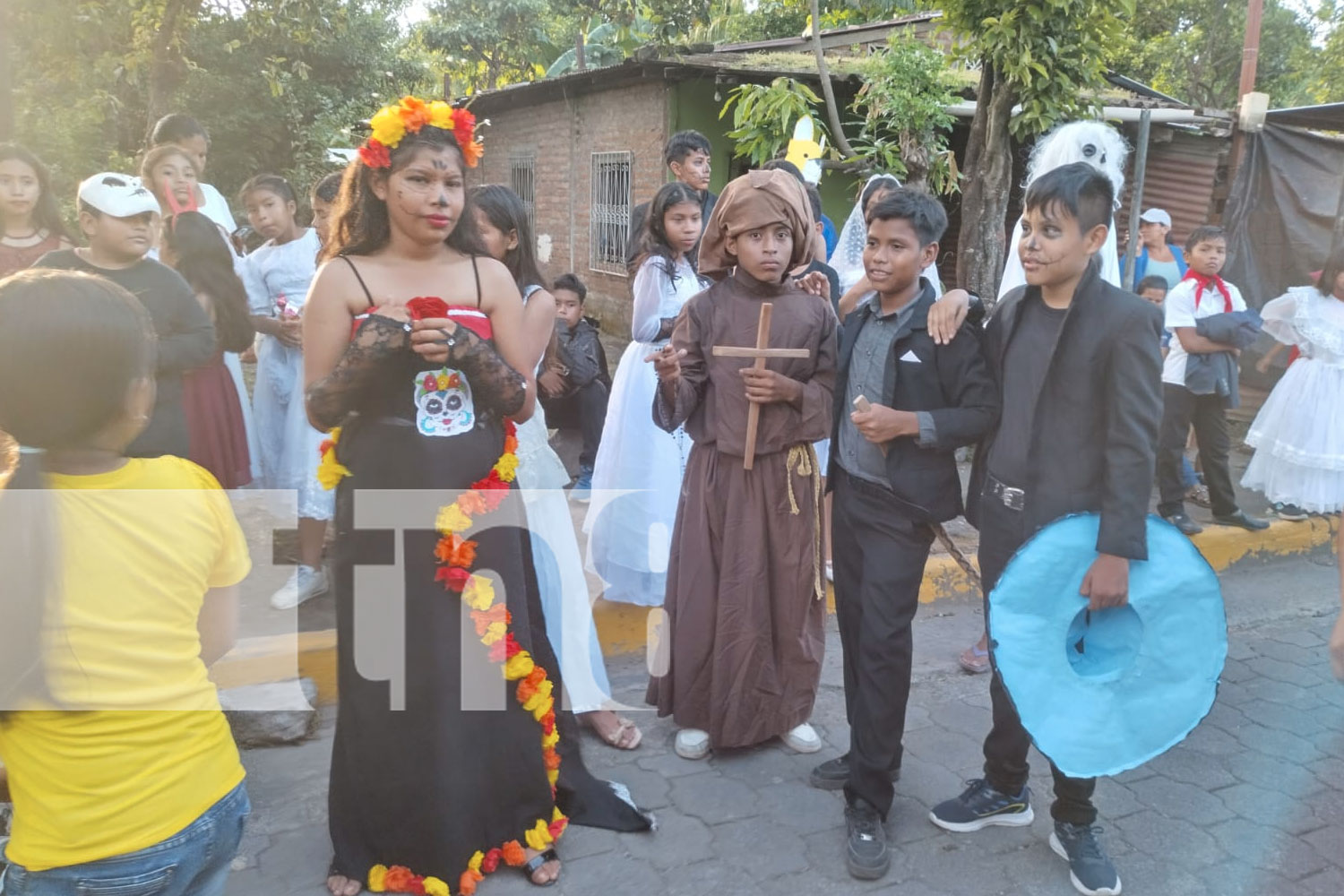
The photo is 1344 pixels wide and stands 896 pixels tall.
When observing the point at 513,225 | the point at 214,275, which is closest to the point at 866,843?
the point at 513,225

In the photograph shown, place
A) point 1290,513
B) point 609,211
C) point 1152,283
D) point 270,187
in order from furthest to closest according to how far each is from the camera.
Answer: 1. point 609,211
2. point 1152,283
3. point 1290,513
4. point 270,187

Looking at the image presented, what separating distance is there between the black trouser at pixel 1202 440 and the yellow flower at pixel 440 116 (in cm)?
504

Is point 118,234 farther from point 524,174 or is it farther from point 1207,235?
point 524,174

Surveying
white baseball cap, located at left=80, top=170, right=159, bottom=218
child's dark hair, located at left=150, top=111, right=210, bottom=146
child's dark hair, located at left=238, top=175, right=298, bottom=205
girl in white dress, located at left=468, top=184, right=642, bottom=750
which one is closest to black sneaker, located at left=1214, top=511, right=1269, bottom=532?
girl in white dress, located at left=468, top=184, right=642, bottom=750

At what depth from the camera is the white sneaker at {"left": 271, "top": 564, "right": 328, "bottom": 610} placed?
451 cm

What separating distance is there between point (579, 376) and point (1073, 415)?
11.2 feet

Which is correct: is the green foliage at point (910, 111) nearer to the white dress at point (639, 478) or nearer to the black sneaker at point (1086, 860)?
the white dress at point (639, 478)

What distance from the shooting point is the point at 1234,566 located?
6168 millimetres

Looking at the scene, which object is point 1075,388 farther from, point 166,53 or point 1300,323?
point 166,53

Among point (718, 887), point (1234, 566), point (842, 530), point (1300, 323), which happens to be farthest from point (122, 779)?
point (1300, 323)

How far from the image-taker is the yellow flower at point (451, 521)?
8.84 ft

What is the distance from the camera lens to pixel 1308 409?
629 centimetres

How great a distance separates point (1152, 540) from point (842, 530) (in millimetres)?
935

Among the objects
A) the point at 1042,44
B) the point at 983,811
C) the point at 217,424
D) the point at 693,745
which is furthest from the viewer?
the point at 1042,44
